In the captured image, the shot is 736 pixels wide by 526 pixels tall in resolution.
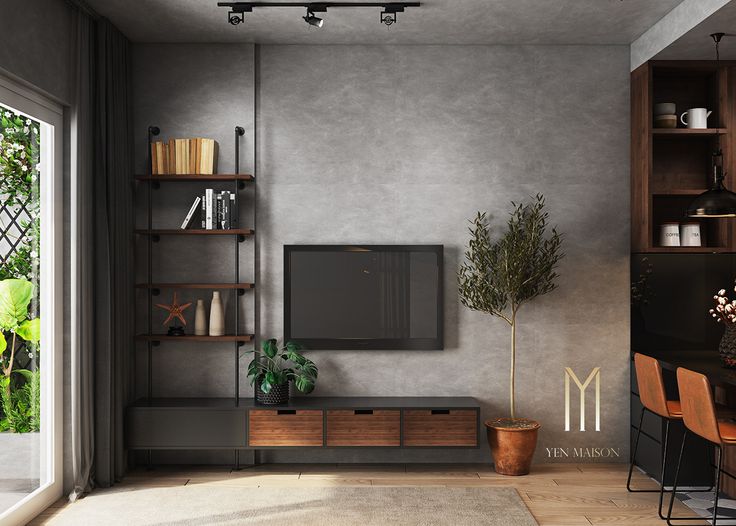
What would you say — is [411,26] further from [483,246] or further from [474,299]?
[474,299]

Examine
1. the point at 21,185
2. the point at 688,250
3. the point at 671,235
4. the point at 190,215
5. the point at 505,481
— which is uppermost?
the point at 21,185

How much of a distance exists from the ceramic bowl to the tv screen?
1742 millimetres

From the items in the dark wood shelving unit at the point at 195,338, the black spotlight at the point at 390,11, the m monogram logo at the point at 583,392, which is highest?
the black spotlight at the point at 390,11

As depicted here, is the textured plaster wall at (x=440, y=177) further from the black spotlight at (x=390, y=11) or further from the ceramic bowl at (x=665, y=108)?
the black spotlight at (x=390, y=11)

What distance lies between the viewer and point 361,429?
4277 mm

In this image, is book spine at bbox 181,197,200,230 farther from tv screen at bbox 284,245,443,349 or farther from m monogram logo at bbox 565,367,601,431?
m monogram logo at bbox 565,367,601,431

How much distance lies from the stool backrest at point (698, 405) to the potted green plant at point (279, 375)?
2.20 m

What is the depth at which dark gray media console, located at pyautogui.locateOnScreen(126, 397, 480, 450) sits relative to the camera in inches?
168

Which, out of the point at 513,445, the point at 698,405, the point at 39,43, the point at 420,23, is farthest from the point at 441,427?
the point at 39,43

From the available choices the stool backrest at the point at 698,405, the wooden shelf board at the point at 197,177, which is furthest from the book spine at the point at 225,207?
the stool backrest at the point at 698,405

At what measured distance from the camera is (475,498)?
3.89 meters

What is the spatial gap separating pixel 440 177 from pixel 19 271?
268 centimetres

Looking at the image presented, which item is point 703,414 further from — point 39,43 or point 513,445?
point 39,43

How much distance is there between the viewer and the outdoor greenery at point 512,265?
14.0ft
